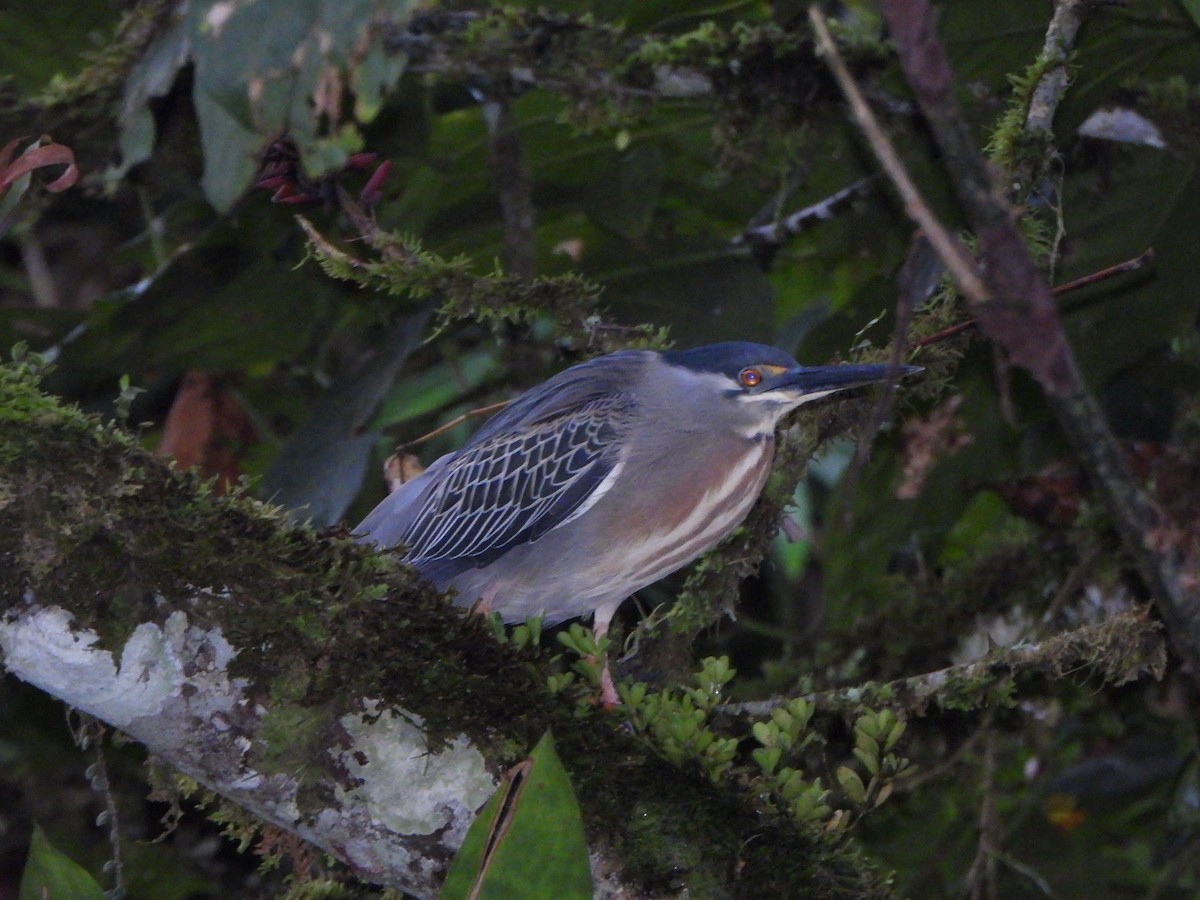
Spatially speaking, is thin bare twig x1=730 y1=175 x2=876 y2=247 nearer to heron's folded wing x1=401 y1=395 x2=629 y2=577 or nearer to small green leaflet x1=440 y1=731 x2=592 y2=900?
heron's folded wing x1=401 y1=395 x2=629 y2=577

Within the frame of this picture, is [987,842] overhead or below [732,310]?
below

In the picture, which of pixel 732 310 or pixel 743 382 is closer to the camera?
pixel 743 382

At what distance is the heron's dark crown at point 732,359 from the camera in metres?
3.13

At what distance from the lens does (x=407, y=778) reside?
2.04 metres

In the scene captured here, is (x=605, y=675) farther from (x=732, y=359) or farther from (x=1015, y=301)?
(x=1015, y=301)

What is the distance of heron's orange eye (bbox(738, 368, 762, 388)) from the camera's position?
3.11 metres

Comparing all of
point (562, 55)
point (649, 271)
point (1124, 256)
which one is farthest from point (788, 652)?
point (562, 55)

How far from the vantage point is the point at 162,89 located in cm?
320

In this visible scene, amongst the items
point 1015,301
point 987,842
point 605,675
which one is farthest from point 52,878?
point 987,842

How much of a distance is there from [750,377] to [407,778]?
1426 mm

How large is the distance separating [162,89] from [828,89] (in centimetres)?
186

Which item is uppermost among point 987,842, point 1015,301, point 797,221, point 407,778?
point 1015,301

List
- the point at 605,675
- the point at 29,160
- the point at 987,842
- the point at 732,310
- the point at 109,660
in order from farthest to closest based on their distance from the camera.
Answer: the point at 732,310, the point at 987,842, the point at 605,675, the point at 29,160, the point at 109,660

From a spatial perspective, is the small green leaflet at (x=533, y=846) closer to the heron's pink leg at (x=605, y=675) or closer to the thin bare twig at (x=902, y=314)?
the heron's pink leg at (x=605, y=675)
